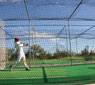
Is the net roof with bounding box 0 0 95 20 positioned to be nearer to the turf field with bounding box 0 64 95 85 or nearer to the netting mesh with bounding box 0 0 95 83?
the netting mesh with bounding box 0 0 95 83

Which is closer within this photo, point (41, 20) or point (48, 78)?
point (48, 78)

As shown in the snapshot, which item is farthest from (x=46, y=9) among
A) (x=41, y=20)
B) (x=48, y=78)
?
(x=48, y=78)

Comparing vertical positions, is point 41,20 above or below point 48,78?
above

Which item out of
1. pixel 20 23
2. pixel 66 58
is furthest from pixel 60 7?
pixel 66 58

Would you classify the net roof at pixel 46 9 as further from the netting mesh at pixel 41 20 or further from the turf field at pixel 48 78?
the turf field at pixel 48 78

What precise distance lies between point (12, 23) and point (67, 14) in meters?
2.67

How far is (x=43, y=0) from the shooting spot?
5625 mm

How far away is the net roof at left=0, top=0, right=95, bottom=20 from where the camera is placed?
584 cm

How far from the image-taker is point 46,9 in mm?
6406

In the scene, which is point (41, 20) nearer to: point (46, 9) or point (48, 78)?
point (46, 9)

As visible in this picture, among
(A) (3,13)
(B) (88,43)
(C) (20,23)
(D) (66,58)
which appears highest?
(A) (3,13)

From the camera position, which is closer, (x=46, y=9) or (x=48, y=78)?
(x=48, y=78)

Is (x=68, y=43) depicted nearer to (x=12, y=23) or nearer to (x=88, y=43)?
(x=88, y=43)

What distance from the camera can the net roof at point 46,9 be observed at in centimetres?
584
